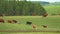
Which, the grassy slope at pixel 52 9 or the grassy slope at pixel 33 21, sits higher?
the grassy slope at pixel 52 9

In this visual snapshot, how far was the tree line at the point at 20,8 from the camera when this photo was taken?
1.94 meters

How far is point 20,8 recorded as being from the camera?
1.96 metres

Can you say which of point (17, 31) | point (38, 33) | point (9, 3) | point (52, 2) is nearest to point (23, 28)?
point (17, 31)

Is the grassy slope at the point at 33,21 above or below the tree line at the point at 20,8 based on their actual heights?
below

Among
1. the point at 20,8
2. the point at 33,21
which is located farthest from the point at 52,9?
the point at 20,8

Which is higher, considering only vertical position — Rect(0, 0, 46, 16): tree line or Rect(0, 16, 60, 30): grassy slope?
Rect(0, 0, 46, 16): tree line

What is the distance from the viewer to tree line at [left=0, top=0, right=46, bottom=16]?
76.4 inches

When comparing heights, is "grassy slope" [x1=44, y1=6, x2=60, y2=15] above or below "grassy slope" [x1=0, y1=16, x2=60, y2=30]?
above

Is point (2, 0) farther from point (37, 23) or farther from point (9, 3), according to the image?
point (37, 23)

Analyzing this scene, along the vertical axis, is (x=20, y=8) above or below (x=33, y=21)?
above

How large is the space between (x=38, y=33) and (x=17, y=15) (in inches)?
14.6

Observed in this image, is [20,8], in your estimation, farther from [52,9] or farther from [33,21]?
[52,9]

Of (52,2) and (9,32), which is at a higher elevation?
(52,2)

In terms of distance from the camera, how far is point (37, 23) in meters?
1.89
